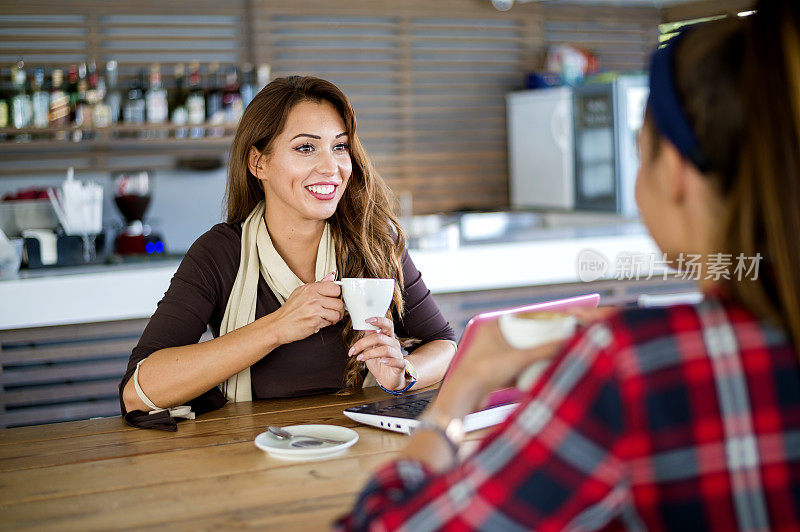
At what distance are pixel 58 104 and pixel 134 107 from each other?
40cm

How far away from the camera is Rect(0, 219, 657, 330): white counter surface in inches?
117

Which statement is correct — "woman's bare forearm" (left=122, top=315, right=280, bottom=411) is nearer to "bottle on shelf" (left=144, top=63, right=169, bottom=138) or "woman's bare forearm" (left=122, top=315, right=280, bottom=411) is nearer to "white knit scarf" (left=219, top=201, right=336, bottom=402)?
"white knit scarf" (left=219, top=201, right=336, bottom=402)

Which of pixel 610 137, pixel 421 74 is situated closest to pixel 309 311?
pixel 610 137

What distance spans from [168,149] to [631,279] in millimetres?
2916

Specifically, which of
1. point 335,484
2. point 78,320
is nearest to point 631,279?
point 78,320

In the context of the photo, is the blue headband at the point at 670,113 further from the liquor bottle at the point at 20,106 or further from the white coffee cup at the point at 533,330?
the liquor bottle at the point at 20,106

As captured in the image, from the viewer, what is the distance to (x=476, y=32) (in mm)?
6066

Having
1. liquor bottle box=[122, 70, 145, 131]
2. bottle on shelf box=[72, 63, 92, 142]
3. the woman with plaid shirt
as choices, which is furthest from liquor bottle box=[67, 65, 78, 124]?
the woman with plaid shirt

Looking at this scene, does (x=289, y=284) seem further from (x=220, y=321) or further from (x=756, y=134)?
(x=756, y=134)

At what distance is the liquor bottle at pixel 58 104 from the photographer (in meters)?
4.68

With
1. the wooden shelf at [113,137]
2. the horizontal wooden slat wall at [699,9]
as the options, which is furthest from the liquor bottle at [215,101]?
the horizontal wooden slat wall at [699,9]

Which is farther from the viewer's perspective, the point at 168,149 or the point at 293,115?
the point at 168,149

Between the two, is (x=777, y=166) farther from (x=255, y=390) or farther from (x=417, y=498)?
(x=255, y=390)

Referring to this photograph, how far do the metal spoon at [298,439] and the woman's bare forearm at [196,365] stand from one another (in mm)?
294
